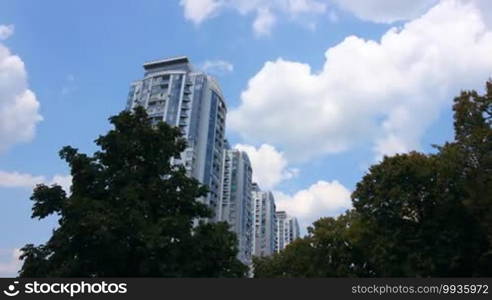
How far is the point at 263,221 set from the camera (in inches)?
5089

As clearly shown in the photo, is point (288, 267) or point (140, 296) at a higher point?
point (288, 267)

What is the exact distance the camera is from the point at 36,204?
59.6ft

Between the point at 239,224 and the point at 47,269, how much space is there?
262ft

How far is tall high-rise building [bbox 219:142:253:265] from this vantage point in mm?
93500

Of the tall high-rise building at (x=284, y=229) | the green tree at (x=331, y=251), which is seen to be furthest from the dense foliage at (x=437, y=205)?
the tall high-rise building at (x=284, y=229)

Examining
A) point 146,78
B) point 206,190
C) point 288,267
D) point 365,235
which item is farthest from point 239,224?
point 206,190

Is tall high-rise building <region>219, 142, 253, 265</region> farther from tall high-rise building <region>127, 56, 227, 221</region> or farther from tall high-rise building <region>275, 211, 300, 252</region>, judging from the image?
tall high-rise building <region>275, 211, 300, 252</region>

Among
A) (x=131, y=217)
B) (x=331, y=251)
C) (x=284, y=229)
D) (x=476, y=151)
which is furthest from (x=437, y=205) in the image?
(x=284, y=229)

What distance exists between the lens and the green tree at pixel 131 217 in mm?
16609

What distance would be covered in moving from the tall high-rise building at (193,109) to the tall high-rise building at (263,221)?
43.2 m

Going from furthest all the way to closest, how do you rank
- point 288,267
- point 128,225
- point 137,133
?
point 288,267 < point 137,133 < point 128,225

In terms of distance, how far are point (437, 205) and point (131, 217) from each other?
19450 mm

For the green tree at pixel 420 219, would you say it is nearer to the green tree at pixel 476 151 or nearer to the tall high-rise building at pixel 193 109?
the green tree at pixel 476 151

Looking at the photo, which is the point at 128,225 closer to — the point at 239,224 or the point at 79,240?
the point at 79,240
